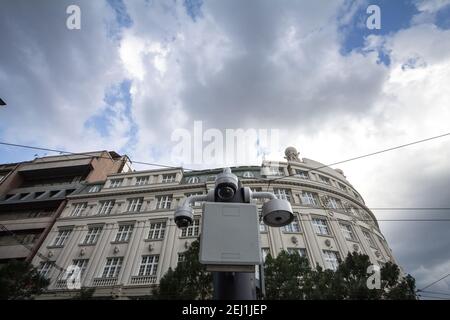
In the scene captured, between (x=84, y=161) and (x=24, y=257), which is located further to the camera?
(x=84, y=161)

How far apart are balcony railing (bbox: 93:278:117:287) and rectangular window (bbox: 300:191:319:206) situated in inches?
757

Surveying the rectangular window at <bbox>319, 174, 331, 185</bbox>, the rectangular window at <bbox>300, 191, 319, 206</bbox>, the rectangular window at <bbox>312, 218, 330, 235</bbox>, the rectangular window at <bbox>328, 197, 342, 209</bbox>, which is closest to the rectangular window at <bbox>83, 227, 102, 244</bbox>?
the rectangular window at <bbox>300, 191, 319, 206</bbox>

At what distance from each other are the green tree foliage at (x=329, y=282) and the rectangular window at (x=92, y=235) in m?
19.2

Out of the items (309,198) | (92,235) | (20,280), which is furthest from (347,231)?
(20,280)

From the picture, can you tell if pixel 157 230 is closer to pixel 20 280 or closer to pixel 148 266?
pixel 148 266

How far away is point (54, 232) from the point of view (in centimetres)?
2483

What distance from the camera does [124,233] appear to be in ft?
77.2

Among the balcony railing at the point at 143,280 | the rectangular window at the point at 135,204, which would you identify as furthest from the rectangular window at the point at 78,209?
the balcony railing at the point at 143,280

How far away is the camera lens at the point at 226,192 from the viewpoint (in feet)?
10.9

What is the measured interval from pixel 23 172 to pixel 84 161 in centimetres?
1034

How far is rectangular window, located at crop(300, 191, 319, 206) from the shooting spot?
82.9 ft

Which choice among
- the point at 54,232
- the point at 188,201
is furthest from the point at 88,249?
the point at 188,201
